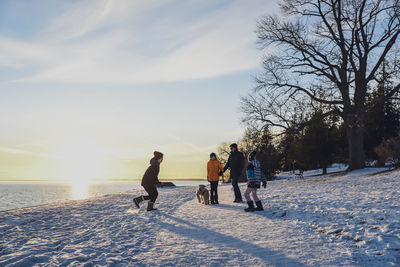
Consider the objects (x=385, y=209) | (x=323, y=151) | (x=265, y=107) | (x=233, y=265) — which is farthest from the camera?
(x=323, y=151)

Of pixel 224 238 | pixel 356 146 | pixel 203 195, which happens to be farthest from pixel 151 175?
pixel 356 146

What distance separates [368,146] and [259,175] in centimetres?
4042

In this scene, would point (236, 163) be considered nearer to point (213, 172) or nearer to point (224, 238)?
point (213, 172)

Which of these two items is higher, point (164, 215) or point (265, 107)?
point (265, 107)

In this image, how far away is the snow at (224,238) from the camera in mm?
4781

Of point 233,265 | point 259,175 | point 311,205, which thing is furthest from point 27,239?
point 311,205

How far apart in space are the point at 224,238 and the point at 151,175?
504cm

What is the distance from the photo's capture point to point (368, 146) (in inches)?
1679

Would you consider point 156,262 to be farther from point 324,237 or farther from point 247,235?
point 324,237

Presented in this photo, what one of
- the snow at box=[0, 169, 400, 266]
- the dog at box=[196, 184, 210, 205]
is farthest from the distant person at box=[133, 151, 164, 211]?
the dog at box=[196, 184, 210, 205]

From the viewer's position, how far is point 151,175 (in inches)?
415

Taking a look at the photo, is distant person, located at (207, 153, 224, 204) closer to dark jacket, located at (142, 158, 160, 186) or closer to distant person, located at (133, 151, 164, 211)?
distant person, located at (133, 151, 164, 211)

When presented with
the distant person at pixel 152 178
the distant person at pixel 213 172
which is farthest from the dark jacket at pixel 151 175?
the distant person at pixel 213 172

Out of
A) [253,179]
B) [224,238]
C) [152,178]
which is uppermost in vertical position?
[152,178]
